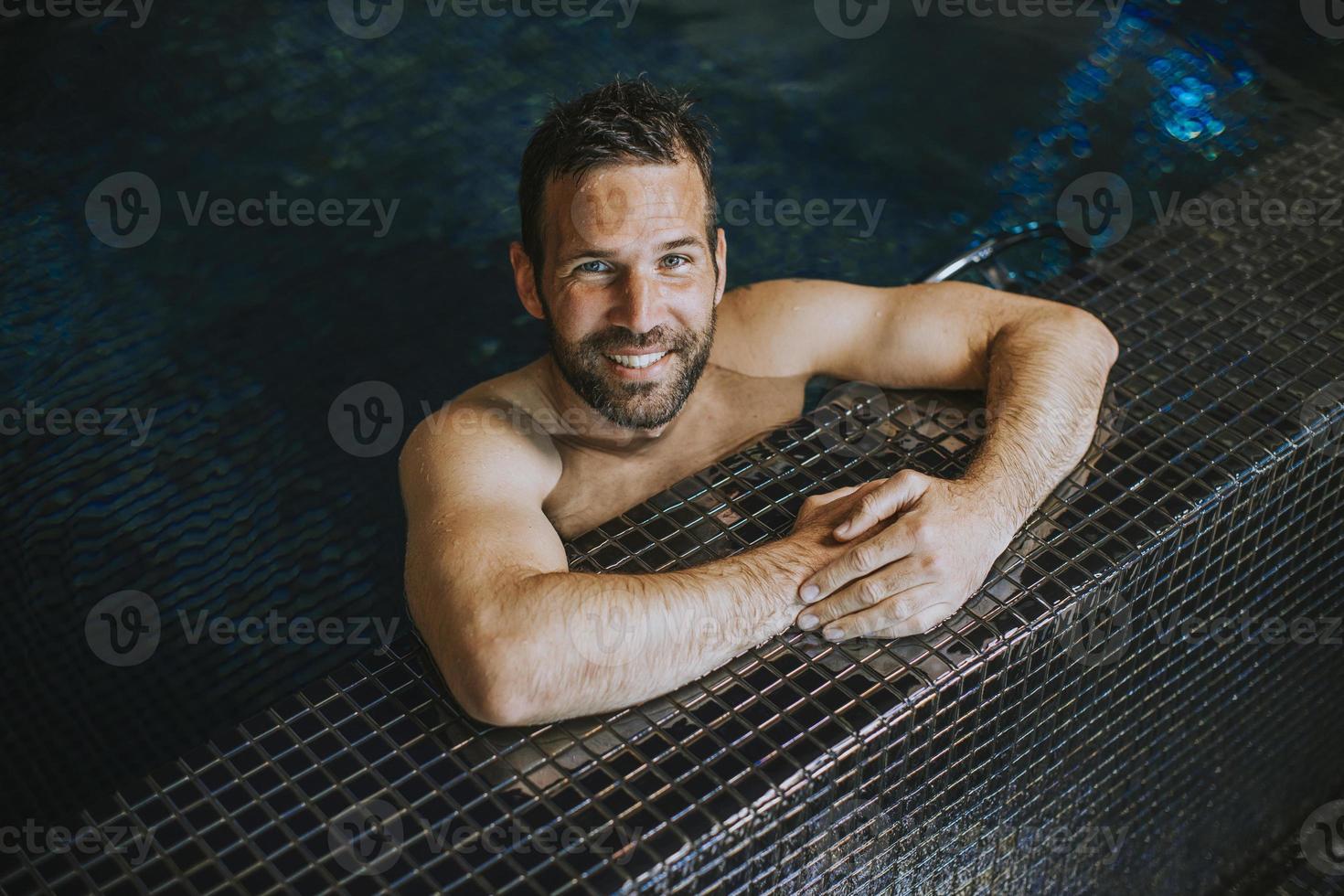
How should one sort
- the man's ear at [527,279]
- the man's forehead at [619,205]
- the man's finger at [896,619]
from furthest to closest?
the man's ear at [527,279], the man's forehead at [619,205], the man's finger at [896,619]

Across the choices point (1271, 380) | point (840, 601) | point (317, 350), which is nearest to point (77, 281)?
point (317, 350)

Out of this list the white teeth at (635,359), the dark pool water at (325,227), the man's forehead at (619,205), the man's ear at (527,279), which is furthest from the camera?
the dark pool water at (325,227)

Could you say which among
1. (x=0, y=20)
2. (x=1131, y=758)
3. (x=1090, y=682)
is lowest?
(x=1131, y=758)

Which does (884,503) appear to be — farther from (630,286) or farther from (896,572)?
(630,286)

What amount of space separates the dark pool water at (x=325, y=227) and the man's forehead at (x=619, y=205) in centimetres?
106

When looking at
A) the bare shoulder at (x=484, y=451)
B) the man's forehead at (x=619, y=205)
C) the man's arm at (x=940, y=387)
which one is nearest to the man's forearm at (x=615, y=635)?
the man's arm at (x=940, y=387)

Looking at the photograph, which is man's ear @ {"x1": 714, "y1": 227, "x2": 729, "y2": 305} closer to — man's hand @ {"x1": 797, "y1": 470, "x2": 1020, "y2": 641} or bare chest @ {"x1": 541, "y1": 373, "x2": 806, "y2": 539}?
bare chest @ {"x1": 541, "y1": 373, "x2": 806, "y2": 539}

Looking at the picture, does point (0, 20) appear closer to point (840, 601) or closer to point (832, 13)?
point (832, 13)

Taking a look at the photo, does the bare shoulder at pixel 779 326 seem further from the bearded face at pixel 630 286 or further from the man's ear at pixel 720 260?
the bearded face at pixel 630 286

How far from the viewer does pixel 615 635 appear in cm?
164

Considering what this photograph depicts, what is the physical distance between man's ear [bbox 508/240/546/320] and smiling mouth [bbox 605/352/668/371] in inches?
7.2

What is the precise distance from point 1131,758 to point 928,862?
565mm

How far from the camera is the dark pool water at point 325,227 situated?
2756 mm

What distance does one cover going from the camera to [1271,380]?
7.23ft
